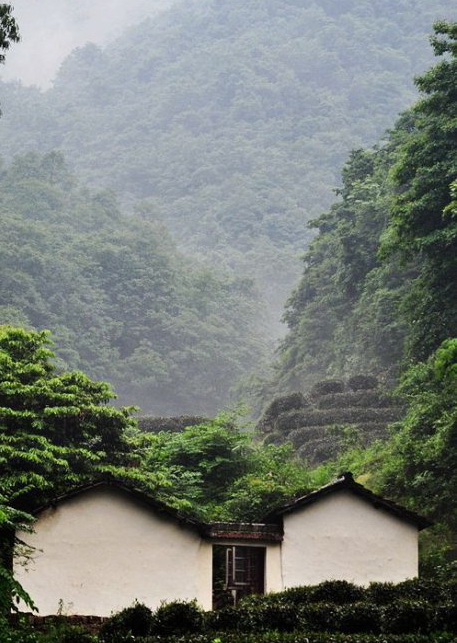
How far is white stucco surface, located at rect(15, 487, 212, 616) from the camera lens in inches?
819

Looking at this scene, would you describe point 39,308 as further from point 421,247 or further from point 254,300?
point 421,247

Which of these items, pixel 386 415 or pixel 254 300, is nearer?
pixel 386 415

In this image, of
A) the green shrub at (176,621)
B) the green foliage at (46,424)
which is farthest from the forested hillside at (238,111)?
the green shrub at (176,621)

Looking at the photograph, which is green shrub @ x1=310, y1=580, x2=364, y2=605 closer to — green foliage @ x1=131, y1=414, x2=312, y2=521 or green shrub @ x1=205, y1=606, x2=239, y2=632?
green shrub @ x1=205, y1=606, x2=239, y2=632

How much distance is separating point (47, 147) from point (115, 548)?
456 ft

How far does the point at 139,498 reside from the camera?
2144 cm

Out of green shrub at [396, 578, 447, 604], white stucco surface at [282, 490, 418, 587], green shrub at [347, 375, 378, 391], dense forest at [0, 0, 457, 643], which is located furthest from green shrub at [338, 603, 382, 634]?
green shrub at [347, 375, 378, 391]

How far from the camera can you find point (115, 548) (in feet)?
69.8

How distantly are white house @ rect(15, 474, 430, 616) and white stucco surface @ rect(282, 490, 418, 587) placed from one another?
0.06ft

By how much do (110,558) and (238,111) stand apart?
14839 centimetres

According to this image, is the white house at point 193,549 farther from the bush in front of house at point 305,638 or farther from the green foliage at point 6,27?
the green foliage at point 6,27

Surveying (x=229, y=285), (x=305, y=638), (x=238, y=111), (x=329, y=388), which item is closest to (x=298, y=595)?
(x=305, y=638)

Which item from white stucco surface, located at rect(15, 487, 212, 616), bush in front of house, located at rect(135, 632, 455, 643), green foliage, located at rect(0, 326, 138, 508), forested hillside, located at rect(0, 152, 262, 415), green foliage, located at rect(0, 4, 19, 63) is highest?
forested hillside, located at rect(0, 152, 262, 415)

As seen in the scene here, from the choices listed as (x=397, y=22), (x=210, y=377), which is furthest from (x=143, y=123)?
(x=210, y=377)
